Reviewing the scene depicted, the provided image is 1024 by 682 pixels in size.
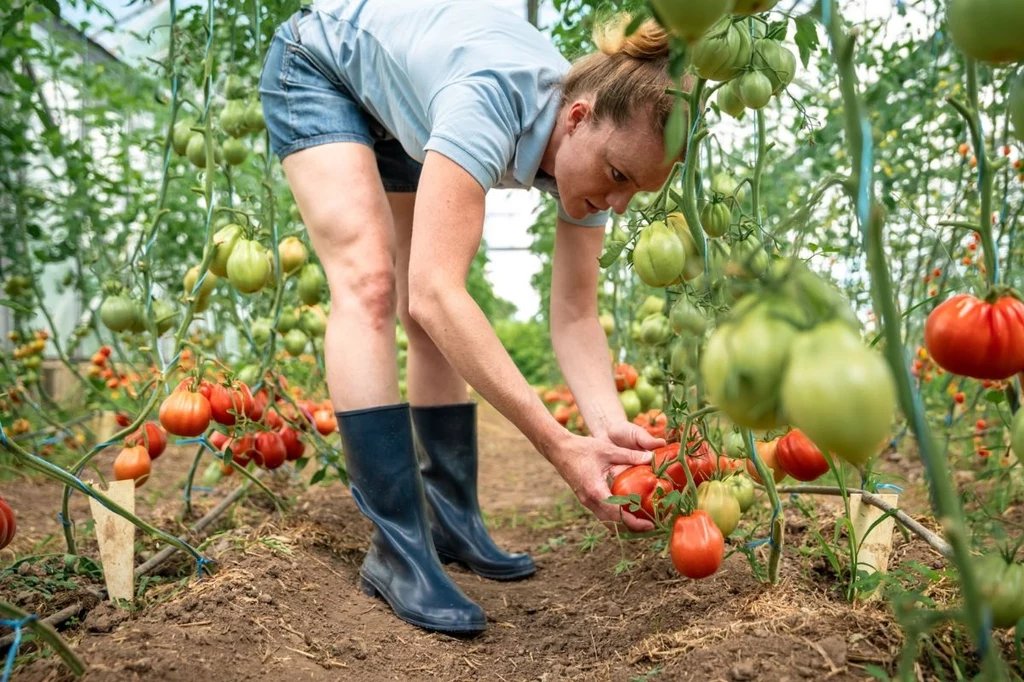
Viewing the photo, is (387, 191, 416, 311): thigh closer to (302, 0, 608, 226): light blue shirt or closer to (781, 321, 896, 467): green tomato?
(302, 0, 608, 226): light blue shirt

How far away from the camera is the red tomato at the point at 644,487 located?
3.67 ft

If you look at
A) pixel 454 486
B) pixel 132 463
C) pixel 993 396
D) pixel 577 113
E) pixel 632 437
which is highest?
pixel 577 113

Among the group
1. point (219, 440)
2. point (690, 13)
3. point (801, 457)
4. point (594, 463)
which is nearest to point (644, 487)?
point (594, 463)

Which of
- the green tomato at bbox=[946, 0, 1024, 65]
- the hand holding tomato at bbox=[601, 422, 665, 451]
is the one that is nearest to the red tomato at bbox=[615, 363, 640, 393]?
the hand holding tomato at bbox=[601, 422, 665, 451]

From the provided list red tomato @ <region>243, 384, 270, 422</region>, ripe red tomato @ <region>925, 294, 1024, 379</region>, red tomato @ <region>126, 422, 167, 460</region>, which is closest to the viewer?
ripe red tomato @ <region>925, 294, 1024, 379</region>

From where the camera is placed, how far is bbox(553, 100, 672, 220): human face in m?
1.29

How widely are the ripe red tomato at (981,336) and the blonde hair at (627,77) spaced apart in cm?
59

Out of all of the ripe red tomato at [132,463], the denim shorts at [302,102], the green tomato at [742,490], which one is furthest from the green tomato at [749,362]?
the ripe red tomato at [132,463]

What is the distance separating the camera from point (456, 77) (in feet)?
4.42

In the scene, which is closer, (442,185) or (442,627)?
(442,185)

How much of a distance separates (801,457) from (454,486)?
931 mm

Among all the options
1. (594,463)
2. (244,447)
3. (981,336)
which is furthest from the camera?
(244,447)

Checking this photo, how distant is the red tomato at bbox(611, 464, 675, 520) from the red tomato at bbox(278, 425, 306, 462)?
94 centimetres

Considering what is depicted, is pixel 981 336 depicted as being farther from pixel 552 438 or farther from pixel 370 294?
pixel 370 294
